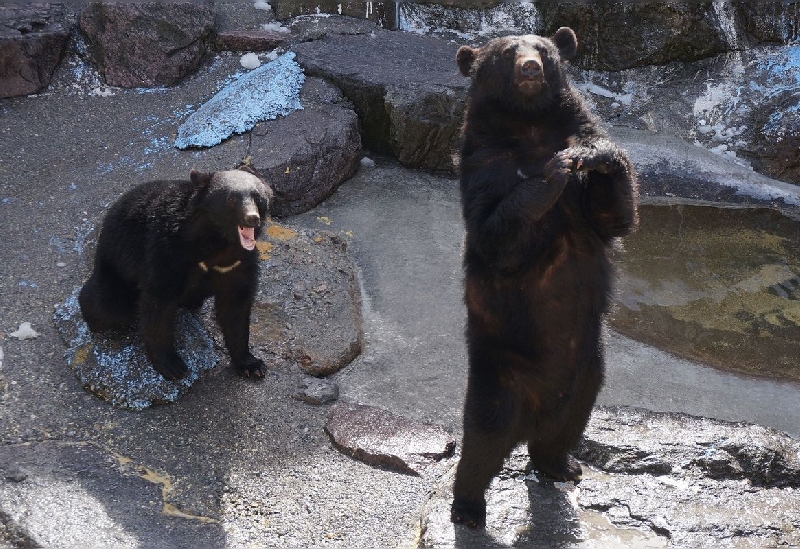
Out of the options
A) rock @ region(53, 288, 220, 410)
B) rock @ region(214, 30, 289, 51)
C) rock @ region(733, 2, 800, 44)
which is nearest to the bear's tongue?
rock @ region(53, 288, 220, 410)

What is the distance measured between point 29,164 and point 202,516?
5019 millimetres

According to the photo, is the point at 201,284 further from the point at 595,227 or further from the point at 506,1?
the point at 506,1

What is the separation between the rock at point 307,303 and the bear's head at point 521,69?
2.40 m

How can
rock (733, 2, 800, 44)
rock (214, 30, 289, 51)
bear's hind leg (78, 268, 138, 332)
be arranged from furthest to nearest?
rock (733, 2, 800, 44) < rock (214, 30, 289, 51) < bear's hind leg (78, 268, 138, 332)

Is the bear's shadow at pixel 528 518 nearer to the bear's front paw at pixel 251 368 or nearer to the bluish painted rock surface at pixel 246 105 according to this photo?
the bear's front paw at pixel 251 368

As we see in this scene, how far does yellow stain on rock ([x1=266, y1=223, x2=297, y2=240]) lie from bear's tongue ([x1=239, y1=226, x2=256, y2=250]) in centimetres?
166

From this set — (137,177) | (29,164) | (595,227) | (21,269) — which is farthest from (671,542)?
(29,164)

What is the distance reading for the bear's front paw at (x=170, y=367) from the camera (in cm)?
597

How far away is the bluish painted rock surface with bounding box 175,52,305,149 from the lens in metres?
8.61

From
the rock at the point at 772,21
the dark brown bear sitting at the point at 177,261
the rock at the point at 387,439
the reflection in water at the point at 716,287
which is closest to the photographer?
the rock at the point at 387,439

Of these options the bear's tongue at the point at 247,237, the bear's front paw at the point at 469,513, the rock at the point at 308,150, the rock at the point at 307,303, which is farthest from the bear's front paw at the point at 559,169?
the rock at the point at 308,150

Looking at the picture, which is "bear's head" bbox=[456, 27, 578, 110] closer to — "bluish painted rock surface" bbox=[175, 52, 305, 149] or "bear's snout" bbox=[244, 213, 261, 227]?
"bear's snout" bbox=[244, 213, 261, 227]

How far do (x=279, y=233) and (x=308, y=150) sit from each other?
3.91 feet

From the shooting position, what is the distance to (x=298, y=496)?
514cm
